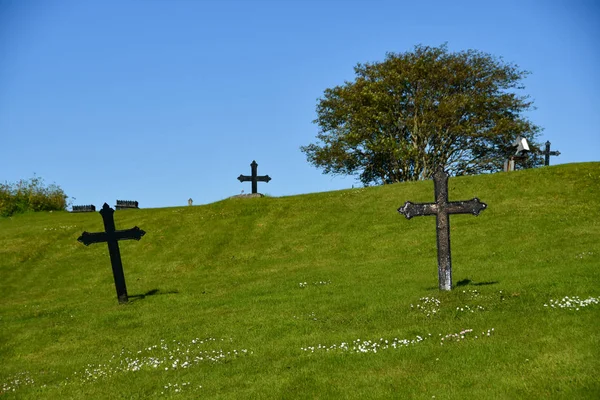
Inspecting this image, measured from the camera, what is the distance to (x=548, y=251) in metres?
25.9

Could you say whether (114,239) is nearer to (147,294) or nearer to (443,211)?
(147,294)

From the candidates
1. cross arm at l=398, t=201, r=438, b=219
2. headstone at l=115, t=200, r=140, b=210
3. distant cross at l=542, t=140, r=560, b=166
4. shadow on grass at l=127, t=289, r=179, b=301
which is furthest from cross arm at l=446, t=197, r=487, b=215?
headstone at l=115, t=200, r=140, b=210

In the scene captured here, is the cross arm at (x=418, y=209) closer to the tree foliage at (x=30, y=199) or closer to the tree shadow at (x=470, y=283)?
the tree shadow at (x=470, y=283)

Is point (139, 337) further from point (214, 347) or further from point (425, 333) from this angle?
A: point (425, 333)

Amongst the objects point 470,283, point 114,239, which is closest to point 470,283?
point 470,283

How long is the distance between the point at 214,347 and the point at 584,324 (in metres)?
10.3

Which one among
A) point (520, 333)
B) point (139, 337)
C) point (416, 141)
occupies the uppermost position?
point (416, 141)

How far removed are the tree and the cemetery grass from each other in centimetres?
1772

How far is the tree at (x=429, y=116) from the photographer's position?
2397 inches

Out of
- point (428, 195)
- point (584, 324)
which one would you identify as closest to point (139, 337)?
point (584, 324)

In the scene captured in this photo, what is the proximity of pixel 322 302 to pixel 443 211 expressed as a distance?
226 inches

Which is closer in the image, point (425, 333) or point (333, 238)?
point (425, 333)

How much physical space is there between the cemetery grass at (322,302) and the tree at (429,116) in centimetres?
1772

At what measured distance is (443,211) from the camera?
64.8ft
